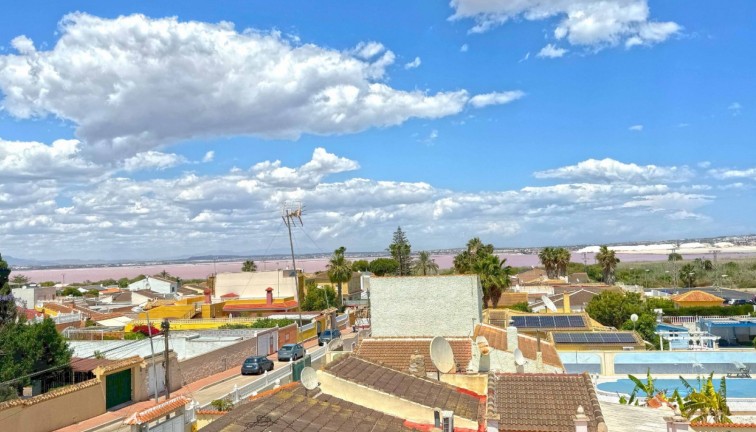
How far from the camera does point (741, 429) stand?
1944 cm

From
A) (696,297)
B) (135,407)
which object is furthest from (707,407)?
(696,297)

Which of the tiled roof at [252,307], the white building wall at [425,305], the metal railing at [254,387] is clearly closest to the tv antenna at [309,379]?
the metal railing at [254,387]

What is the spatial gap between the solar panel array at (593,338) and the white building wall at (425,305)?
25.1 feet

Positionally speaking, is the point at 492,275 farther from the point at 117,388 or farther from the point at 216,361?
the point at 117,388

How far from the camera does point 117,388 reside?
30281mm

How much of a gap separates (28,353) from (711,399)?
32637mm

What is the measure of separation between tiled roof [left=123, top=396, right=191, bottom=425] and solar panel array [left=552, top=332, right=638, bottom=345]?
28324 mm

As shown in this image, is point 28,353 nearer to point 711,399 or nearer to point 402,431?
point 402,431

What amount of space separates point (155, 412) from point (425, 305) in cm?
2126

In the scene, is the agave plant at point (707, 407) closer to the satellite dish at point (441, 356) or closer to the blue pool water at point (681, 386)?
the blue pool water at point (681, 386)

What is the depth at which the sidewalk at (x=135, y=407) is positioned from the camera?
85.0ft

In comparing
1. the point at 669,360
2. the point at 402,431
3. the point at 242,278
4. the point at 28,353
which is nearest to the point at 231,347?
the point at 28,353

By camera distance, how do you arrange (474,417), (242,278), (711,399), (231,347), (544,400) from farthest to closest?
(242,278) → (231,347) → (711,399) → (474,417) → (544,400)

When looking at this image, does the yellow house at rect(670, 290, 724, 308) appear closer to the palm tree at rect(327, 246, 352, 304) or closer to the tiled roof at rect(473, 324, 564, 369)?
the palm tree at rect(327, 246, 352, 304)
